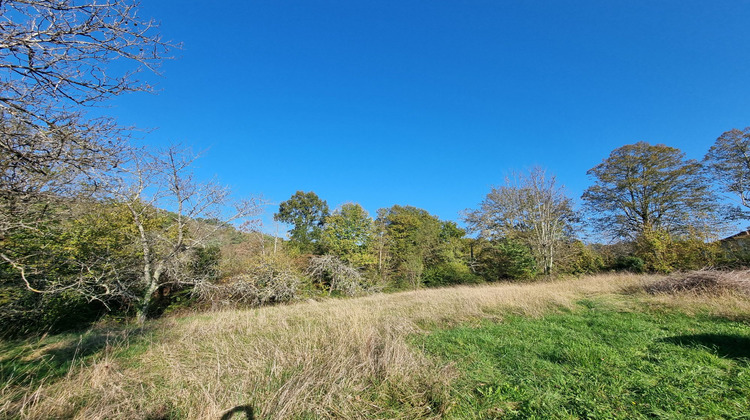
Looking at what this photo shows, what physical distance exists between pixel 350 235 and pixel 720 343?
17.9m

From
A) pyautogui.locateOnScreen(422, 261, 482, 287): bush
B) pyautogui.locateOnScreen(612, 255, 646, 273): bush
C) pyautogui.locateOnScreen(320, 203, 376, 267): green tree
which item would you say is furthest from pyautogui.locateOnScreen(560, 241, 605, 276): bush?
pyautogui.locateOnScreen(320, 203, 376, 267): green tree

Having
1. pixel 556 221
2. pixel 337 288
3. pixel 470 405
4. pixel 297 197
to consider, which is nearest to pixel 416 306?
pixel 470 405

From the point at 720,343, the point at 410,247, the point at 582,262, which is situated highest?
the point at 410,247

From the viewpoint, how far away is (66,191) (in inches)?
176

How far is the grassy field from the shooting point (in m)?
2.65

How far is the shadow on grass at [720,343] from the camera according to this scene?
3.95 metres

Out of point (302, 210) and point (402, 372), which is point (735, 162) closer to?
point (402, 372)

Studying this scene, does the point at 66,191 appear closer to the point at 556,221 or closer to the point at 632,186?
the point at 556,221

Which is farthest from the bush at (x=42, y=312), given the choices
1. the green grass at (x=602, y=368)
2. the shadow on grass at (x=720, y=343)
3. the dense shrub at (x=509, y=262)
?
the dense shrub at (x=509, y=262)

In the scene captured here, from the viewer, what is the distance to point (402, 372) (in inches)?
134

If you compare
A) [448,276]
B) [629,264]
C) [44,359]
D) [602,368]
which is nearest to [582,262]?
[629,264]

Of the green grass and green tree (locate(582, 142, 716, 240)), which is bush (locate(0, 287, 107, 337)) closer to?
the green grass

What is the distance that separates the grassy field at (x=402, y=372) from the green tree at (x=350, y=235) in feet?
44.6

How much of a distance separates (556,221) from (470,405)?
Answer: 2019 centimetres
